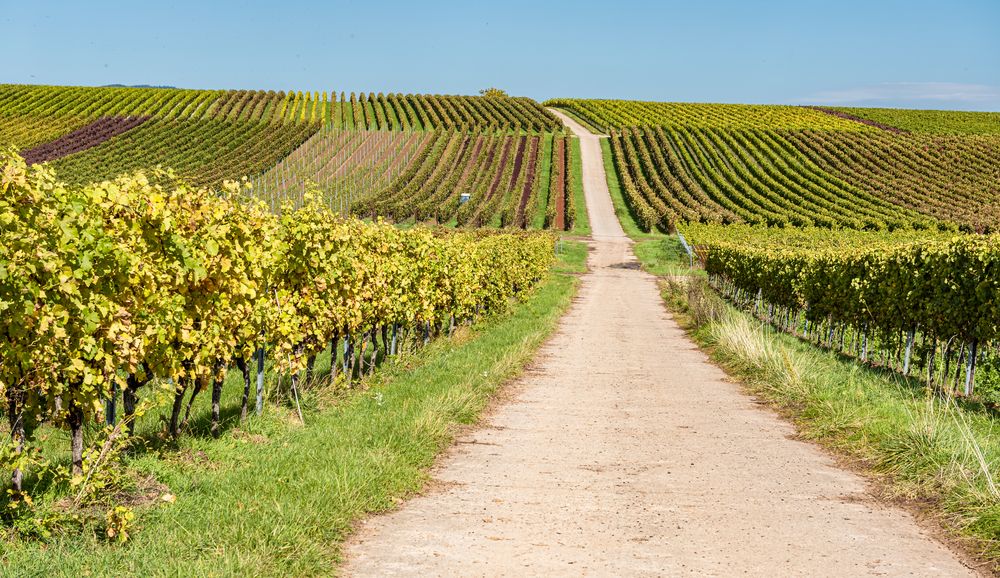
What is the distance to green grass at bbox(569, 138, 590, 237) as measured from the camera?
210 ft

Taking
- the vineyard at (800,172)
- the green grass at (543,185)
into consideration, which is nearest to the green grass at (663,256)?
the vineyard at (800,172)

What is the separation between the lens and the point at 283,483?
6.91m

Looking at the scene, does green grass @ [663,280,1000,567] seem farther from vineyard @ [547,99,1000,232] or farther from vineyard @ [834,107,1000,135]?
vineyard @ [834,107,1000,135]

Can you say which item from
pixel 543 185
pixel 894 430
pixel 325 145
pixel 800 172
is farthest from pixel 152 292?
pixel 325 145

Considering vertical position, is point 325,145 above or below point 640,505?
above

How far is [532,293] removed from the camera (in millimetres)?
30750

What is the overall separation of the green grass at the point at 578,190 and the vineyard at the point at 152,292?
50138mm

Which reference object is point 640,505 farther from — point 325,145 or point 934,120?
point 934,120

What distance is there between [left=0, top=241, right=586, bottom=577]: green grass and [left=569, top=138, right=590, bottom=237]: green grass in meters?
50.9

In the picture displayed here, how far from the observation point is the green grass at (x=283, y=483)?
5324 millimetres

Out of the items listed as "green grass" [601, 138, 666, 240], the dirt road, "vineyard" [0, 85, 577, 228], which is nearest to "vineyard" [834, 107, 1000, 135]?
"green grass" [601, 138, 666, 240]

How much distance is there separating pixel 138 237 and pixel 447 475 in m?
3.56

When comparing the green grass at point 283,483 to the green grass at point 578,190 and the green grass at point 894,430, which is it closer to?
the green grass at point 894,430

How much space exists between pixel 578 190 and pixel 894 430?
226ft
